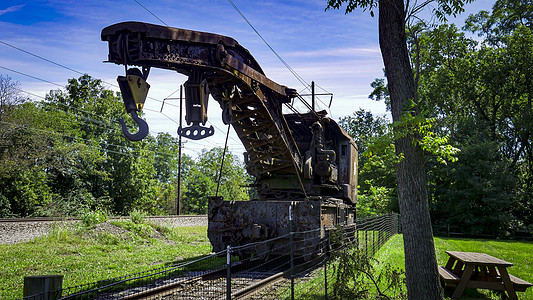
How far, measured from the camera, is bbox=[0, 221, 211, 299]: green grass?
9.57 meters

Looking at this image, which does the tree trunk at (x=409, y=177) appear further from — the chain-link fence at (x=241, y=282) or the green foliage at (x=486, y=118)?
the green foliage at (x=486, y=118)

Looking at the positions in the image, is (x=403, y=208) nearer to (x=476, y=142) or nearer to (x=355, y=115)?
(x=476, y=142)

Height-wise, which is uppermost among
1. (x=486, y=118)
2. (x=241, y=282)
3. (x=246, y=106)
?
(x=486, y=118)

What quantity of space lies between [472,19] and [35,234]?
111 ft

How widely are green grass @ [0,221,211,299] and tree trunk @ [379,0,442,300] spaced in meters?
6.42

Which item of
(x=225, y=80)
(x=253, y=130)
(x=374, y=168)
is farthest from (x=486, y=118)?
(x=225, y=80)

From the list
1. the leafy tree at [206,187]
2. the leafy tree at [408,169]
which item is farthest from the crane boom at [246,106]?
the leafy tree at [206,187]

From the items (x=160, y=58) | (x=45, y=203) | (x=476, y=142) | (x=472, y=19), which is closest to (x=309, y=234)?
(x=160, y=58)

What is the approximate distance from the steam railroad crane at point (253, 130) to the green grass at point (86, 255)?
2.61 metres

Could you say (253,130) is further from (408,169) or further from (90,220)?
(90,220)

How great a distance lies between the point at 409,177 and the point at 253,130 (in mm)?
5264

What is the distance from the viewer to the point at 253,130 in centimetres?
1092

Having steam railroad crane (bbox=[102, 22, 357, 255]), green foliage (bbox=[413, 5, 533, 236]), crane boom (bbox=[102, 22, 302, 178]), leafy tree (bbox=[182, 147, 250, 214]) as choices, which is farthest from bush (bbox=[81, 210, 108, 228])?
leafy tree (bbox=[182, 147, 250, 214])

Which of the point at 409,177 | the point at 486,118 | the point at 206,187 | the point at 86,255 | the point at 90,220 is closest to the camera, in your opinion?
the point at 409,177
